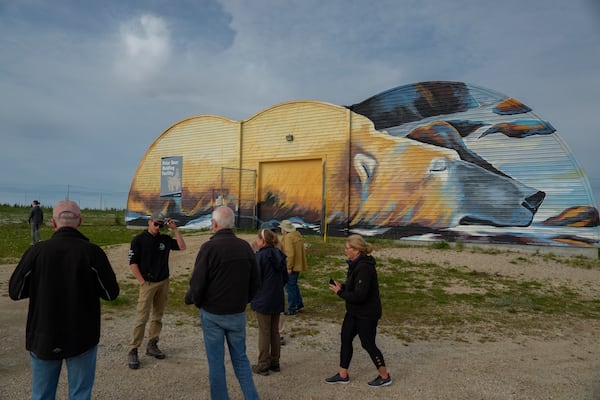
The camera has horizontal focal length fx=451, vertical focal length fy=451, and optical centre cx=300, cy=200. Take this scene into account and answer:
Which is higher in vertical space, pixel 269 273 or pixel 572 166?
pixel 572 166

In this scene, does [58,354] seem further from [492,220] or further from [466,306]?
[492,220]

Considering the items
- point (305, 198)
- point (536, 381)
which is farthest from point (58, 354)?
point (305, 198)

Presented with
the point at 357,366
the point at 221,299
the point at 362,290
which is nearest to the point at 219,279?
the point at 221,299

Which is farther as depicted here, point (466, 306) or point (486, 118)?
point (486, 118)

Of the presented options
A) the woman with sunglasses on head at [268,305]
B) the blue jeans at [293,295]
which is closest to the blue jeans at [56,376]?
the woman with sunglasses on head at [268,305]

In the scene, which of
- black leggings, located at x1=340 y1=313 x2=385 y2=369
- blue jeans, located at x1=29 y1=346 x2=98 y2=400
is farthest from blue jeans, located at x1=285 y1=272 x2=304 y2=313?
blue jeans, located at x1=29 y1=346 x2=98 y2=400

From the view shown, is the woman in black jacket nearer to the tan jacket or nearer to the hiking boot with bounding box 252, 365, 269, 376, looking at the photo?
the hiking boot with bounding box 252, 365, 269, 376

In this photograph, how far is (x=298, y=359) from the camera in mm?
6059

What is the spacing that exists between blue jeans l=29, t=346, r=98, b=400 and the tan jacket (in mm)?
4609

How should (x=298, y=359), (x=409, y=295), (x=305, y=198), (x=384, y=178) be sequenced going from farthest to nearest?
(x=305, y=198), (x=384, y=178), (x=409, y=295), (x=298, y=359)

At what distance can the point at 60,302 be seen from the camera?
10.9 feet

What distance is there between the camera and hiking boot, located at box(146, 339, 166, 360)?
19.2 ft

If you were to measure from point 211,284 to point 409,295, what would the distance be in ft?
24.4

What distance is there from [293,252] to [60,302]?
4.83 metres
